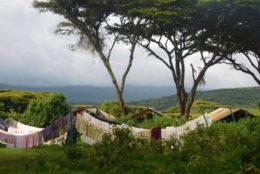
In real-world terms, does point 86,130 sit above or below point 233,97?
below

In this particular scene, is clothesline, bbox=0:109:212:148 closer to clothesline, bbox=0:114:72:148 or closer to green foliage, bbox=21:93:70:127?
clothesline, bbox=0:114:72:148

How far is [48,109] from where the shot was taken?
19578 mm

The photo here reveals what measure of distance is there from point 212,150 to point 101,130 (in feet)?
16.8

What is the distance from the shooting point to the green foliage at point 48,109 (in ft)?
64.2

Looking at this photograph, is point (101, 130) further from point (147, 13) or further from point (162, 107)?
point (162, 107)

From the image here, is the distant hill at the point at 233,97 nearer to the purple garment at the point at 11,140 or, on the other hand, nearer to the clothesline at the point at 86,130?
the purple garment at the point at 11,140

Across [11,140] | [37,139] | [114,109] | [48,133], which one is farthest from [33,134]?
[114,109]

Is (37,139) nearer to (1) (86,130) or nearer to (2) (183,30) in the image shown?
(1) (86,130)

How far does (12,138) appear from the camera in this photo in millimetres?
16156

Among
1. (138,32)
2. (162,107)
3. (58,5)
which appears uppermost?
(58,5)

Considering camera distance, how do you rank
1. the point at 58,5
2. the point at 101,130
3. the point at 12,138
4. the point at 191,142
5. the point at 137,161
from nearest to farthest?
the point at 137,161, the point at 191,142, the point at 101,130, the point at 12,138, the point at 58,5

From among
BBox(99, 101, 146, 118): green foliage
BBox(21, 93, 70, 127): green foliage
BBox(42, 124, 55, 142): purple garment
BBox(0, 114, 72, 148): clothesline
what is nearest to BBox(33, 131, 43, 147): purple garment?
A: BBox(0, 114, 72, 148): clothesline

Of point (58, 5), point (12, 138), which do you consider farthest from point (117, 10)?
point (12, 138)

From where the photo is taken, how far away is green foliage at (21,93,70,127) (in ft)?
64.2
